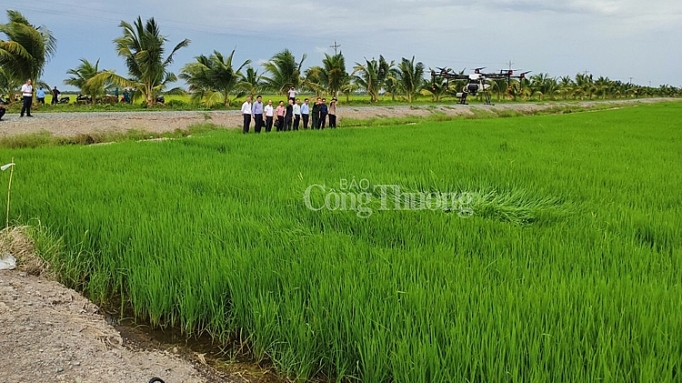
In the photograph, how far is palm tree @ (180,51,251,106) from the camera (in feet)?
71.6

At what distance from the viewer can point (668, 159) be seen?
666cm

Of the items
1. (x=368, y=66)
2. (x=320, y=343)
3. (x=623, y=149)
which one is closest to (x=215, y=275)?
(x=320, y=343)

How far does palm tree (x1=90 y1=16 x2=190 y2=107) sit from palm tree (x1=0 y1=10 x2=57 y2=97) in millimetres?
1915

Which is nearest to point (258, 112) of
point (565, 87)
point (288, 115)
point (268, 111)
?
point (268, 111)

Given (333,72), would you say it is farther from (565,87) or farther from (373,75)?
(565,87)

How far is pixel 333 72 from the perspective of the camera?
88.3 feet

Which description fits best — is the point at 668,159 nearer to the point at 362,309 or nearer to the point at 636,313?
the point at 636,313

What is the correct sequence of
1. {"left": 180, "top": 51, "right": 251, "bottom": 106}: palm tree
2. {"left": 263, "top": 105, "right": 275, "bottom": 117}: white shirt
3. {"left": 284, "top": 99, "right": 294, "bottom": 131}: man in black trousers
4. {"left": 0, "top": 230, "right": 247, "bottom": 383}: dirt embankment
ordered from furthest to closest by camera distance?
{"left": 180, "top": 51, "right": 251, "bottom": 106}: palm tree < {"left": 284, "top": 99, "right": 294, "bottom": 131}: man in black trousers < {"left": 263, "top": 105, "right": 275, "bottom": 117}: white shirt < {"left": 0, "top": 230, "right": 247, "bottom": 383}: dirt embankment

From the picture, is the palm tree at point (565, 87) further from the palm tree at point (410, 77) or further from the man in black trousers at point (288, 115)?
the man in black trousers at point (288, 115)

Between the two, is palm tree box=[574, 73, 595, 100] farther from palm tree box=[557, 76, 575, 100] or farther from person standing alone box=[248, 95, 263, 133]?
person standing alone box=[248, 95, 263, 133]

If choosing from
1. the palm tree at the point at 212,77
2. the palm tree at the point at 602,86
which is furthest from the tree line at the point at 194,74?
the palm tree at the point at 602,86

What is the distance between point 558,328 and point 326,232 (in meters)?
1.67

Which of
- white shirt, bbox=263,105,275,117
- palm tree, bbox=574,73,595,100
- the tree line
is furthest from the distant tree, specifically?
palm tree, bbox=574,73,595,100

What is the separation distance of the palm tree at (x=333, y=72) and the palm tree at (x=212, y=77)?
18.9ft
